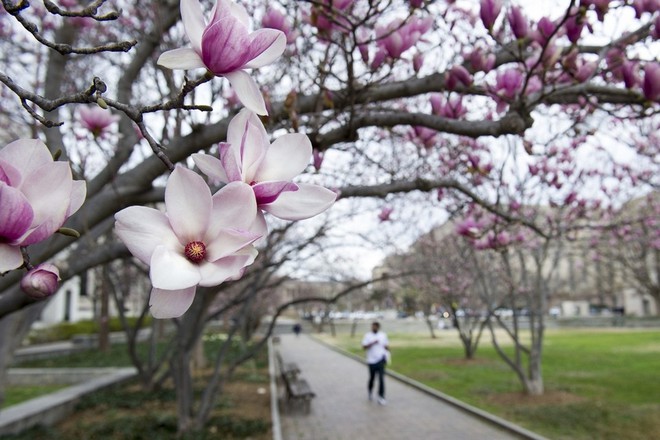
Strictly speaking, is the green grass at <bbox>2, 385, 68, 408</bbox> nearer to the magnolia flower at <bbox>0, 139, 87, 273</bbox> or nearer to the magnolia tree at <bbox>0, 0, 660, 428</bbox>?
the magnolia tree at <bbox>0, 0, 660, 428</bbox>

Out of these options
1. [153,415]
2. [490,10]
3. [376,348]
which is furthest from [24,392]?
[490,10]

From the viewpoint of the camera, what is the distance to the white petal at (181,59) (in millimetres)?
980

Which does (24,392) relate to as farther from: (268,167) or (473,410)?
(268,167)

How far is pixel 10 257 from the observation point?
80cm

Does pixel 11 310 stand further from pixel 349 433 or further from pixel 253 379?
pixel 253 379

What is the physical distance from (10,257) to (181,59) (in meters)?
0.44

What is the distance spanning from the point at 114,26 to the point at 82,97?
5511 mm

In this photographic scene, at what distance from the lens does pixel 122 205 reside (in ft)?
10.1

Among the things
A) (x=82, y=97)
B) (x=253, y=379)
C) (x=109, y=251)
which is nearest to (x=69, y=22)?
(x=109, y=251)

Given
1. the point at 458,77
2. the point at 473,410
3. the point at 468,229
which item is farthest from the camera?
the point at 473,410

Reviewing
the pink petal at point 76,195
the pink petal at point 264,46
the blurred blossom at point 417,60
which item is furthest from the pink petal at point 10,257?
the blurred blossom at point 417,60

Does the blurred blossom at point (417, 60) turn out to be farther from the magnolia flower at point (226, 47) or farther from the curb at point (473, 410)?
the curb at point (473, 410)

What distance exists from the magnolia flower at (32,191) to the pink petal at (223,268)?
0.24 metres

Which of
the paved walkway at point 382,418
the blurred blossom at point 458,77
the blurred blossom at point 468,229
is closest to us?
the blurred blossom at point 458,77
